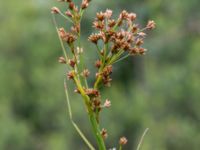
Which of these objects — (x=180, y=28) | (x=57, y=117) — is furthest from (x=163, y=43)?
(x=57, y=117)

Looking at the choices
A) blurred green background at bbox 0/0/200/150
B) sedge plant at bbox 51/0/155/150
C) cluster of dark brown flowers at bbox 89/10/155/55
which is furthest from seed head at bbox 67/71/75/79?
blurred green background at bbox 0/0/200/150

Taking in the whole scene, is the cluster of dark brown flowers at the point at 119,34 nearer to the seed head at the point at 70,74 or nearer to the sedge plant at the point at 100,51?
the sedge plant at the point at 100,51

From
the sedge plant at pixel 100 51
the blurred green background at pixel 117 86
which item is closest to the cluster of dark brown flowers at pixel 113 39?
the sedge plant at pixel 100 51

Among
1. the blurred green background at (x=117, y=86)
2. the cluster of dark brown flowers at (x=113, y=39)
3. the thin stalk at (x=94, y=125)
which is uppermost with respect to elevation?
the cluster of dark brown flowers at (x=113, y=39)

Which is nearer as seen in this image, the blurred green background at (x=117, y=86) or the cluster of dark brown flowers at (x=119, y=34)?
the cluster of dark brown flowers at (x=119, y=34)

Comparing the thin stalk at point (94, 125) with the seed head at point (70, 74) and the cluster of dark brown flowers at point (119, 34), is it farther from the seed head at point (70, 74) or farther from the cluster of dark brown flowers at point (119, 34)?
the cluster of dark brown flowers at point (119, 34)

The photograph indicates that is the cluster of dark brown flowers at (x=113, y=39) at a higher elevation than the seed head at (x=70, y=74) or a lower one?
higher

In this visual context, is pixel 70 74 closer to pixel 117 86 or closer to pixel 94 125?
pixel 94 125

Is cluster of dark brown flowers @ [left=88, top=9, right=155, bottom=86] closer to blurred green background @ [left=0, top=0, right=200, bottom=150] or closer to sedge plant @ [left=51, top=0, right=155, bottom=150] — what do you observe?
sedge plant @ [left=51, top=0, right=155, bottom=150]
